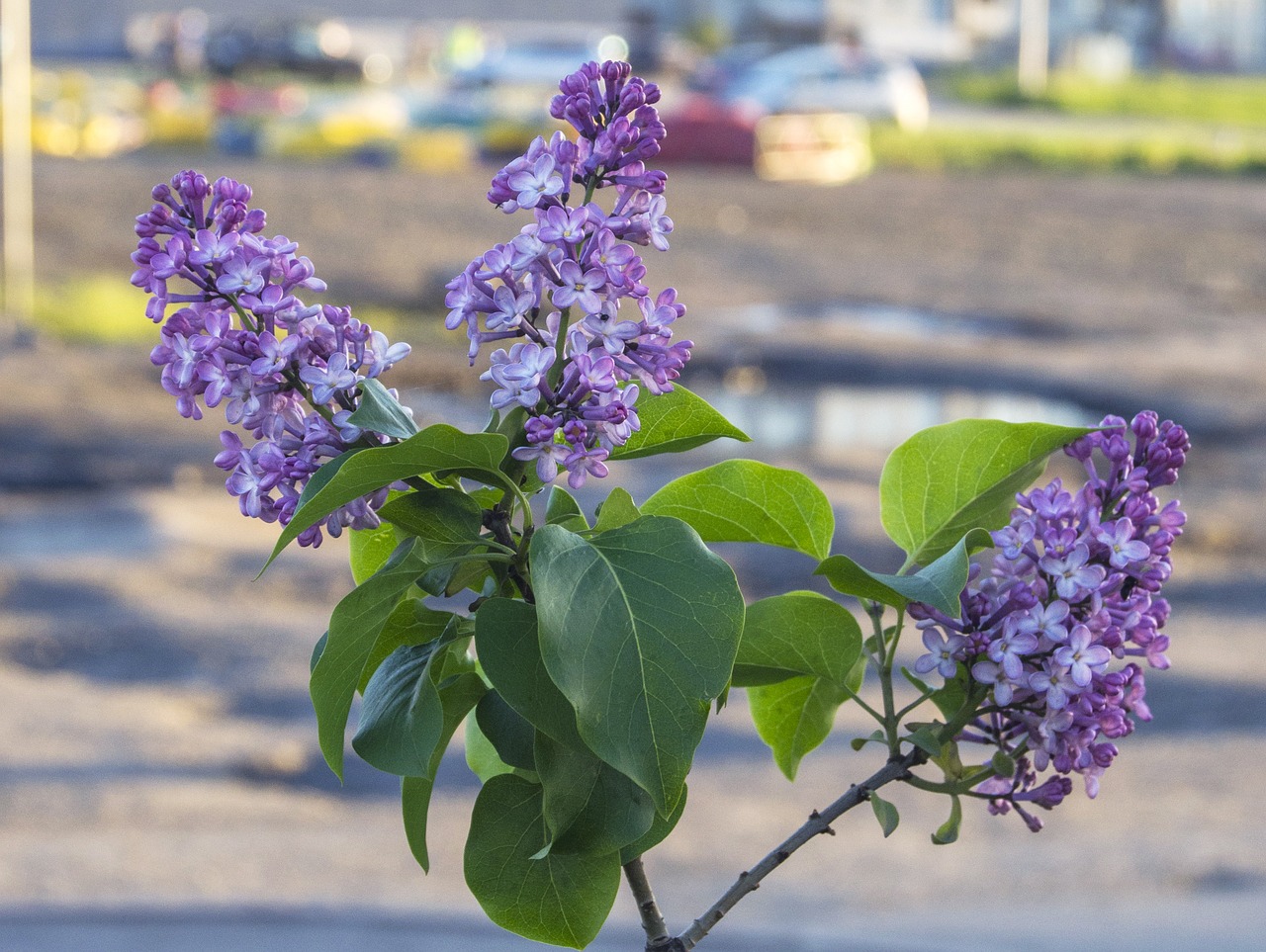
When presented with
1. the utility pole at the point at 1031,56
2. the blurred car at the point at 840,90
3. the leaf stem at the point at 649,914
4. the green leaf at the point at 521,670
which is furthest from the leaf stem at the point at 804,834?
the utility pole at the point at 1031,56

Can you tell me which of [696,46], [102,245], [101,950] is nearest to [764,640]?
[101,950]

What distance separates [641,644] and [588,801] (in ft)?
0.36

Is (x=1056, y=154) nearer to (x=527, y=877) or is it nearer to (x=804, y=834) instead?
(x=804, y=834)

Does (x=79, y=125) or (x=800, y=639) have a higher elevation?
(x=79, y=125)

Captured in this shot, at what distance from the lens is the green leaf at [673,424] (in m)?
0.94

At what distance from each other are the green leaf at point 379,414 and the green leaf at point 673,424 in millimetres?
129

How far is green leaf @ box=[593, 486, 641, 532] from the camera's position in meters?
0.93

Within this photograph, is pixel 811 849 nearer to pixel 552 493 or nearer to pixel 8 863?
pixel 8 863

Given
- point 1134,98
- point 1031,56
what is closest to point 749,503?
point 1134,98

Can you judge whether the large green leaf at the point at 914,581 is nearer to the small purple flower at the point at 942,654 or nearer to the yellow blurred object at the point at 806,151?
the small purple flower at the point at 942,654

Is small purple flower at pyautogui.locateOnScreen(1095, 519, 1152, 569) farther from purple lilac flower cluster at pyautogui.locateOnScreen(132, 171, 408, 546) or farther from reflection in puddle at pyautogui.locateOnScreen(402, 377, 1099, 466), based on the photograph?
reflection in puddle at pyautogui.locateOnScreen(402, 377, 1099, 466)

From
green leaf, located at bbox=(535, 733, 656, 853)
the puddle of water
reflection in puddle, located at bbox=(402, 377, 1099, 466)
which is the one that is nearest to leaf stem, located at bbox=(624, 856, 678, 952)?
green leaf, located at bbox=(535, 733, 656, 853)

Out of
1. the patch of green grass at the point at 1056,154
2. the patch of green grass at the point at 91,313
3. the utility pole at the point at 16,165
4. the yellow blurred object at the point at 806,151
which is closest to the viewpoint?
the utility pole at the point at 16,165

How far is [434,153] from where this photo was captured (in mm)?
24406
